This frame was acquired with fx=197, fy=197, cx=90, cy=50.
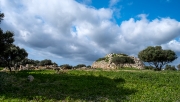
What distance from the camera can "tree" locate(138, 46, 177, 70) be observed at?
5916cm

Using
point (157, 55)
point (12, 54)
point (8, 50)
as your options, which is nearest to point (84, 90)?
point (8, 50)

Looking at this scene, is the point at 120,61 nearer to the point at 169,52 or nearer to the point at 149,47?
the point at 149,47

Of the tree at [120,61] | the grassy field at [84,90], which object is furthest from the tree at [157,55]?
the grassy field at [84,90]

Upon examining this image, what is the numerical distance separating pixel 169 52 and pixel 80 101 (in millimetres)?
53267

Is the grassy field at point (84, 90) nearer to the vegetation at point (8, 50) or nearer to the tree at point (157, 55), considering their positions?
the vegetation at point (8, 50)

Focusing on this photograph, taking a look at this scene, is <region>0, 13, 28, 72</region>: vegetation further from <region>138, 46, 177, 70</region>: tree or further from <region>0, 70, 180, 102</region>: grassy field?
<region>138, 46, 177, 70</region>: tree

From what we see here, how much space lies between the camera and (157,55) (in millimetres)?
59094

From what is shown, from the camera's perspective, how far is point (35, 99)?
43.6ft

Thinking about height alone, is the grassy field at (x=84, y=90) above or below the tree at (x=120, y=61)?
below

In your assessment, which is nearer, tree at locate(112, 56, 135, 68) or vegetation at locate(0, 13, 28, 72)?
vegetation at locate(0, 13, 28, 72)

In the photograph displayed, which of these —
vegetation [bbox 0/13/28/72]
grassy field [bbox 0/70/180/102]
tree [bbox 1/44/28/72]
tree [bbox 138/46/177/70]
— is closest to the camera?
grassy field [bbox 0/70/180/102]

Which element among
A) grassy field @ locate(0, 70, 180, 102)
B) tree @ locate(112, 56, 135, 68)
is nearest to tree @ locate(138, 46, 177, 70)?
tree @ locate(112, 56, 135, 68)

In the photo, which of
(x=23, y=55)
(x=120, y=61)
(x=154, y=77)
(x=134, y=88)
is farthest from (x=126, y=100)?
(x=120, y=61)

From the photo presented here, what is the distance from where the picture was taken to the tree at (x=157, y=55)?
194 feet
